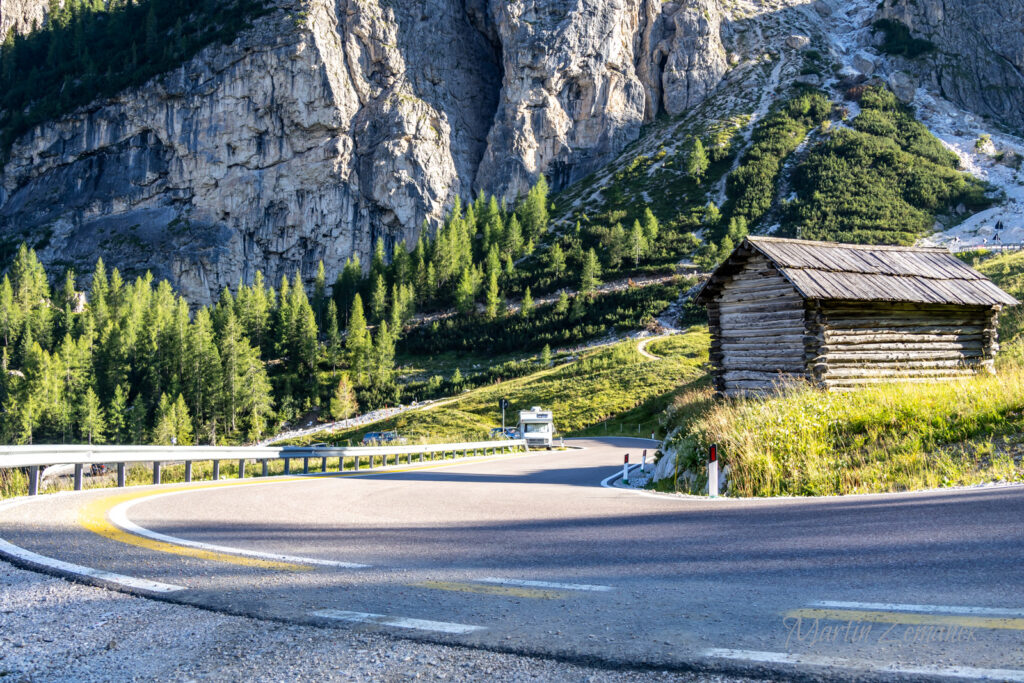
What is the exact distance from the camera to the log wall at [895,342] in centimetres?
1856

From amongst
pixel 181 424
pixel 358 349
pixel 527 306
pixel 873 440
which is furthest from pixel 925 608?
pixel 527 306

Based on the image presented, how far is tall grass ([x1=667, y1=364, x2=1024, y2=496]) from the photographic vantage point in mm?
9555

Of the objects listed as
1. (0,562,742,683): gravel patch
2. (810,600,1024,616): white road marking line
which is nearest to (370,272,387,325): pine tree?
(0,562,742,683): gravel patch

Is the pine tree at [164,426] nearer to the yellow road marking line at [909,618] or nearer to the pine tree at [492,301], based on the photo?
the pine tree at [492,301]

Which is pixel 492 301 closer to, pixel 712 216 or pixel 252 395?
pixel 252 395

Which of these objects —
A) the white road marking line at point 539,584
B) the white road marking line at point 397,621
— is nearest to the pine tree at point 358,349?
the white road marking line at point 539,584

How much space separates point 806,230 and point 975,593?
10278 cm

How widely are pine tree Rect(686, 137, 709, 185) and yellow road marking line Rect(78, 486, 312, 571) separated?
125 meters

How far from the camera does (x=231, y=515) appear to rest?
27.2ft

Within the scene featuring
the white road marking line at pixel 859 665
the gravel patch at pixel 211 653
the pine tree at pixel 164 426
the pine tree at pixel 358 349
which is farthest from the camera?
the pine tree at pixel 358 349

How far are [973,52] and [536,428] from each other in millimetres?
151273

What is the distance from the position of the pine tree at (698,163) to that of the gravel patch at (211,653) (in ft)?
420

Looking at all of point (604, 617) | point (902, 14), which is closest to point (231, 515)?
point (604, 617)

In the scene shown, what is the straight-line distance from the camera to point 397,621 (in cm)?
368
